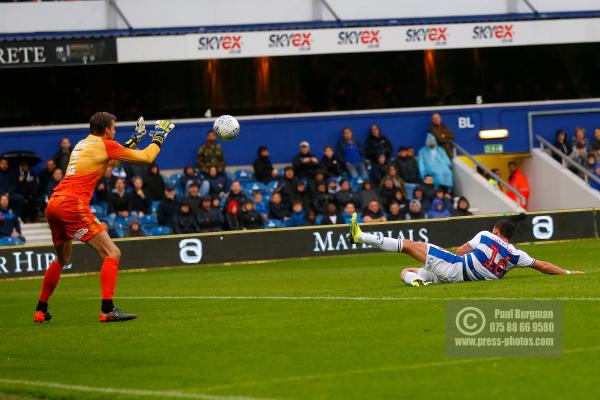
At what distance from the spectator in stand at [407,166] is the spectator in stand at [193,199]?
593cm

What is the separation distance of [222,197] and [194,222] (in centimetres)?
203

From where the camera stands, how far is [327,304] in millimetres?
15102

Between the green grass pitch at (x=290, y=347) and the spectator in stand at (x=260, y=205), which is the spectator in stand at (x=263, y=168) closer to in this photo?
the spectator in stand at (x=260, y=205)

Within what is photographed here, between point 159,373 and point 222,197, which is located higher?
point 222,197

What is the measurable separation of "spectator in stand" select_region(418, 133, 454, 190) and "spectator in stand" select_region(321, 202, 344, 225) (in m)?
4.26

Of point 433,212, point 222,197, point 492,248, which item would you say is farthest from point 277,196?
point 492,248

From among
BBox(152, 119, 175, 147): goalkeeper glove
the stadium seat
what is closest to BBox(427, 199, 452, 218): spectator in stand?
the stadium seat

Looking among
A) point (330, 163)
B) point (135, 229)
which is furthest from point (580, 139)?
point (135, 229)

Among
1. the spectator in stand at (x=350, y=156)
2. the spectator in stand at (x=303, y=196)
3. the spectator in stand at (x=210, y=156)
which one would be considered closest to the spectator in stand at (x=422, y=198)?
the spectator in stand at (x=350, y=156)

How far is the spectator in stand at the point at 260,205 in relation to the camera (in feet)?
101

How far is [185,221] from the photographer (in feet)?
96.3

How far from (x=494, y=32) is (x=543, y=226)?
818 cm

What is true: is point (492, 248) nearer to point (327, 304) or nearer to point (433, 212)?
point (327, 304)

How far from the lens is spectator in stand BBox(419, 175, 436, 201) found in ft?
104
